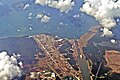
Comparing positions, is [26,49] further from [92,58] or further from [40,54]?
[92,58]

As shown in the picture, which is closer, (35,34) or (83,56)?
(83,56)

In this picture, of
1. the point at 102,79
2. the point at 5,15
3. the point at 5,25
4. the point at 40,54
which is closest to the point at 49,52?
the point at 40,54

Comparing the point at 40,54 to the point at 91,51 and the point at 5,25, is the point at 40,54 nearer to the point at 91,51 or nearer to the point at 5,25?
the point at 91,51

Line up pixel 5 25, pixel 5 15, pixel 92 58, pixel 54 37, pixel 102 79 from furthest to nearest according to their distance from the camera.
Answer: pixel 5 15 < pixel 5 25 < pixel 54 37 < pixel 92 58 < pixel 102 79

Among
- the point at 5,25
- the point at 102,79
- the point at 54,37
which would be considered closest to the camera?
the point at 102,79

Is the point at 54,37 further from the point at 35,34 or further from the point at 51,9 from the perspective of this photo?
the point at 51,9

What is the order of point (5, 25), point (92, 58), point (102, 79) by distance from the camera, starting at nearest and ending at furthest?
point (102, 79), point (92, 58), point (5, 25)

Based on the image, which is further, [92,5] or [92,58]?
[92,5]

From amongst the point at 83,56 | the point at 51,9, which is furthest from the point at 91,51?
the point at 51,9

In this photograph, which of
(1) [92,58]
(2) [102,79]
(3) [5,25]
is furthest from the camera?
(3) [5,25]
